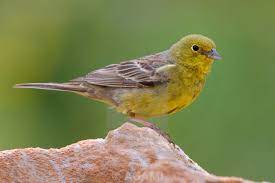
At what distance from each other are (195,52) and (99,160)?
2404 mm

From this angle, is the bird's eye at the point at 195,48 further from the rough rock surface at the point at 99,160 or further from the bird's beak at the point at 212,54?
the rough rock surface at the point at 99,160

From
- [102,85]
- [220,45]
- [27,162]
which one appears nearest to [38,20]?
[220,45]

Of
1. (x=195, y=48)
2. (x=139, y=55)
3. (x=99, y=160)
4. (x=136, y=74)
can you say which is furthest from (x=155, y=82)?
(x=139, y=55)

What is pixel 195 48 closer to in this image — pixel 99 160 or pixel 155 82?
pixel 155 82

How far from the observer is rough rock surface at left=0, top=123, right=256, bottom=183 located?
5.74 meters

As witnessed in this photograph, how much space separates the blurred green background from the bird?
26 centimetres

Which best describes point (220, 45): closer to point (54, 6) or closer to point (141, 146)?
point (54, 6)

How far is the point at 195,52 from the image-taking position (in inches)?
317

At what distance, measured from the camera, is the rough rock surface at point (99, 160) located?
5.74 m

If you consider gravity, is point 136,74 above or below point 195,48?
below

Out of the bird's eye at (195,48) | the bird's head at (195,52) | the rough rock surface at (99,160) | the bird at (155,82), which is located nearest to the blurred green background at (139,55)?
the bird at (155,82)

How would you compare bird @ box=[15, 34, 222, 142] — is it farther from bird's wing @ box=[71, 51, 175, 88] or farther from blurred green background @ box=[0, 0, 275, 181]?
blurred green background @ box=[0, 0, 275, 181]

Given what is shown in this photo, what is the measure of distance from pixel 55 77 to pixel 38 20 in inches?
73.2

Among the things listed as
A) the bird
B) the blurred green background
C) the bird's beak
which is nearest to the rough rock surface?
the bird
